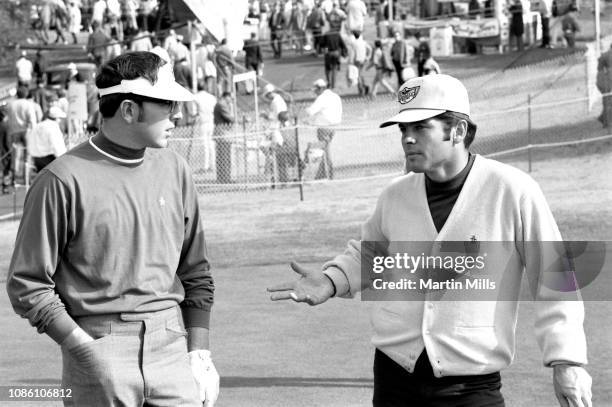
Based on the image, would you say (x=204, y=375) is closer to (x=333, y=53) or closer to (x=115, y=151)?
(x=115, y=151)

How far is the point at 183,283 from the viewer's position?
443 cm

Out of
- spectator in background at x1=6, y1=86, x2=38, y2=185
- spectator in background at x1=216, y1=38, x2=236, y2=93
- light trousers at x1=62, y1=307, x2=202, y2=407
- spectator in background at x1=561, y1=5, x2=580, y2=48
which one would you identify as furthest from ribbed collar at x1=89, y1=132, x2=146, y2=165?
spectator in background at x1=561, y1=5, x2=580, y2=48

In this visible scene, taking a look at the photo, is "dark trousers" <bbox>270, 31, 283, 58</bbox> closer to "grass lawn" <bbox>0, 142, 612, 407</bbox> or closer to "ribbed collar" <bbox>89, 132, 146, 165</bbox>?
"grass lawn" <bbox>0, 142, 612, 407</bbox>

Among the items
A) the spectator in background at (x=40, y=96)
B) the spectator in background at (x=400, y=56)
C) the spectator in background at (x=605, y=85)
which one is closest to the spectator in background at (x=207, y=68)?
the spectator in background at (x=40, y=96)

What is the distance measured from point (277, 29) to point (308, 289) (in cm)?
3288

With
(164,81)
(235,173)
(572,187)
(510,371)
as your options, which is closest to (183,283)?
(164,81)

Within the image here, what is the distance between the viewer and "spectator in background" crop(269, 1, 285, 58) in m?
35.9

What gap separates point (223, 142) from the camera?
19.8 meters

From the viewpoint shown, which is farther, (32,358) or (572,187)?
(572,187)

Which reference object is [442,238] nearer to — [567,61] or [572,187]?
[572,187]

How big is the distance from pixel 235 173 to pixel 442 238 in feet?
52.1

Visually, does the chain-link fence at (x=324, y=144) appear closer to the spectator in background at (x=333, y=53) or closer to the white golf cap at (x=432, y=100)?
the spectator in background at (x=333, y=53)

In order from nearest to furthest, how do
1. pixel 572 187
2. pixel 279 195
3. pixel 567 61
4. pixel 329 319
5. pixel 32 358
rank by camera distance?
pixel 32 358, pixel 329 319, pixel 572 187, pixel 279 195, pixel 567 61

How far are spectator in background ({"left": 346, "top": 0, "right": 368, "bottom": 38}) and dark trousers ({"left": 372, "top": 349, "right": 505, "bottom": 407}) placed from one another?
1087 inches
